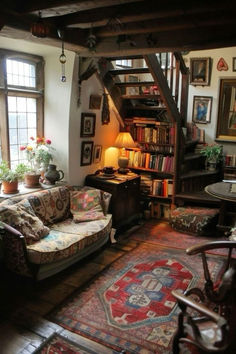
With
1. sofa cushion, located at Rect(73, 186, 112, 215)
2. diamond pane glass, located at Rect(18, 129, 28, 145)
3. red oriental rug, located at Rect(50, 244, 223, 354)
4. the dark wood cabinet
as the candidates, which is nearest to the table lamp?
the dark wood cabinet

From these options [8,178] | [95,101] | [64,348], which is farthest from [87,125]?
[64,348]

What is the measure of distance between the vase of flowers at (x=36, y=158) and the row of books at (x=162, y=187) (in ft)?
5.79

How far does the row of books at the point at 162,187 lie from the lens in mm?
4891

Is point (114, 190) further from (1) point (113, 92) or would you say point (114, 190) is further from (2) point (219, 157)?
(2) point (219, 157)

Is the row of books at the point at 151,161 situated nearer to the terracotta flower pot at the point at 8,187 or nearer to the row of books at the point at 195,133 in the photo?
the row of books at the point at 195,133

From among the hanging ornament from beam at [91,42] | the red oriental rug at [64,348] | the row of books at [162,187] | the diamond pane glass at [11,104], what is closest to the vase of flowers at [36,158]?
the diamond pane glass at [11,104]

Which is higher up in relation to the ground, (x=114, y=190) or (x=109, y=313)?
(x=114, y=190)

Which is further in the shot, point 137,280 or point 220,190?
point 220,190

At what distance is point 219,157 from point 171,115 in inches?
49.1

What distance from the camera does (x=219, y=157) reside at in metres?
5.13

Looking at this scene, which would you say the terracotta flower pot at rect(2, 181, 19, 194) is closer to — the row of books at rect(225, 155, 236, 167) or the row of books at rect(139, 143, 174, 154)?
the row of books at rect(139, 143, 174, 154)

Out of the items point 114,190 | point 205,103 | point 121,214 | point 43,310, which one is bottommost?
point 43,310

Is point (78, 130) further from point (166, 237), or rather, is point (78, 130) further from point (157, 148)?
point (166, 237)

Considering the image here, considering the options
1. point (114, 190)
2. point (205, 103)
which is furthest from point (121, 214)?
point (205, 103)
